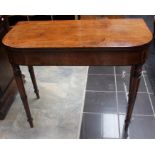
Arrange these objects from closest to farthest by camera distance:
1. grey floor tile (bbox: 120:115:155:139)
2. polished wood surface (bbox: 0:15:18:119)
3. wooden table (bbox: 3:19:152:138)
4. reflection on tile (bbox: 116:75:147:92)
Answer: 1. wooden table (bbox: 3:19:152:138)
2. grey floor tile (bbox: 120:115:155:139)
3. polished wood surface (bbox: 0:15:18:119)
4. reflection on tile (bbox: 116:75:147:92)

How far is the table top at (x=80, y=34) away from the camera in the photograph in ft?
3.28

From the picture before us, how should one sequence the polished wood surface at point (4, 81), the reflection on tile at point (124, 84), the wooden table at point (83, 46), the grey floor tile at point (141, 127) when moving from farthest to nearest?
the reflection on tile at point (124, 84), the polished wood surface at point (4, 81), the grey floor tile at point (141, 127), the wooden table at point (83, 46)

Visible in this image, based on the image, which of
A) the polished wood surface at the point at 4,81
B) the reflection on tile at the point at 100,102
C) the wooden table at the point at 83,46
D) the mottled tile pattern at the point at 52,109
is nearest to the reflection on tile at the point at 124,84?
the reflection on tile at the point at 100,102

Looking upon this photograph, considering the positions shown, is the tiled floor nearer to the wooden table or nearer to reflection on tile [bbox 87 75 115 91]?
reflection on tile [bbox 87 75 115 91]

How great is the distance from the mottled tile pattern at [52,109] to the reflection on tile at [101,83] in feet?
0.22

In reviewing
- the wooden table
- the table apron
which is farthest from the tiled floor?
the table apron

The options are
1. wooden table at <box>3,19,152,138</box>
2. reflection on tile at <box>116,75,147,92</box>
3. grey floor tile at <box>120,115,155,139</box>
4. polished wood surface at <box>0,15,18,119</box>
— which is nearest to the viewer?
wooden table at <box>3,19,152,138</box>

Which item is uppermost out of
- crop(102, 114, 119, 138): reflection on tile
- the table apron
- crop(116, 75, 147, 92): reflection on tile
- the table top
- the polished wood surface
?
the table top

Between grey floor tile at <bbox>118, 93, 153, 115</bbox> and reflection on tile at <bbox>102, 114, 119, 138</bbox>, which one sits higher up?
reflection on tile at <bbox>102, 114, 119, 138</bbox>

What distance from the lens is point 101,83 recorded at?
192cm

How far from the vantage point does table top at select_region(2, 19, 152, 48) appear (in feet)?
3.28

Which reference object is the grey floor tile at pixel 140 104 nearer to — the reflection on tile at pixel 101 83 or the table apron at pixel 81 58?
the reflection on tile at pixel 101 83
